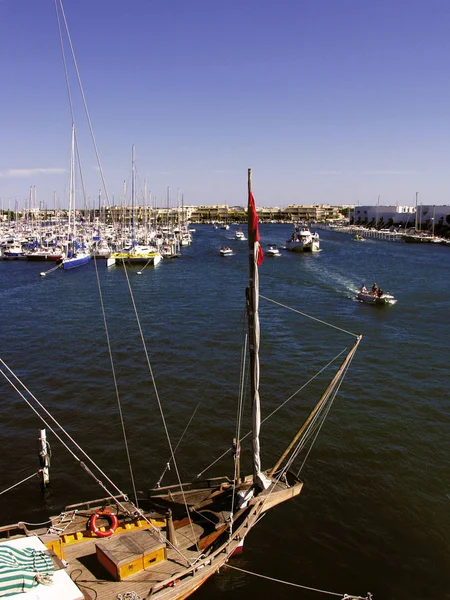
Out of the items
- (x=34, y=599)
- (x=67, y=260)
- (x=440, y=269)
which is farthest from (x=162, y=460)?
(x=440, y=269)

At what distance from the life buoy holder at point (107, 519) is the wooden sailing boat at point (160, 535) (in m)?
0.01

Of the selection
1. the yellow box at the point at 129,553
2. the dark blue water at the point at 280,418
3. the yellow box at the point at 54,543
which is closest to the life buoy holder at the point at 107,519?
the yellow box at the point at 129,553

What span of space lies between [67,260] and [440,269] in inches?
2601

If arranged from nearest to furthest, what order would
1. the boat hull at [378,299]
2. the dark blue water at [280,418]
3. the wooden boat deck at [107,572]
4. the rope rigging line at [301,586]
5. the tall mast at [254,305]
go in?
1. the wooden boat deck at [107,572]
2. the rope rigging line at [301,586]
3. the tall mast at [254,305]
4. the dark blue water at [280,418]
5. the boat hull at [378,299]

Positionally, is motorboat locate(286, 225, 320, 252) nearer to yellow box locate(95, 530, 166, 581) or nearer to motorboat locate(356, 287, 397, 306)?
motorboat locate(356, 287, 397, 306)

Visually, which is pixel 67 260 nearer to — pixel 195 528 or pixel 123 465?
pixel 123 465

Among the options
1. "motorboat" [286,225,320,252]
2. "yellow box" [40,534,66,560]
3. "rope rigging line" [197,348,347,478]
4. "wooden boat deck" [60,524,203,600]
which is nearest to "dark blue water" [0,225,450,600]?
"rope rigging line" [197,348,347,478]

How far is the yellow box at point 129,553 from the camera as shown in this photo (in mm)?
→ 12367

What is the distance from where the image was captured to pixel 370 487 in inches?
775

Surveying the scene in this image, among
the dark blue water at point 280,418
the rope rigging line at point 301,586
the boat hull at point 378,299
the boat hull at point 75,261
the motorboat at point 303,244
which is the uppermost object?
the motorboat at point 303,244

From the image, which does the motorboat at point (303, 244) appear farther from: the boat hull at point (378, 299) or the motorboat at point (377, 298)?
the boat hull at point (378, 299)

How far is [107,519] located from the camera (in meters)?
14.9

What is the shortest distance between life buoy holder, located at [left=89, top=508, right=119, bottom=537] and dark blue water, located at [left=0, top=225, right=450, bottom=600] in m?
3.27

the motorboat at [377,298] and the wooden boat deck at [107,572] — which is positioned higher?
the motorboat at [377,298]
